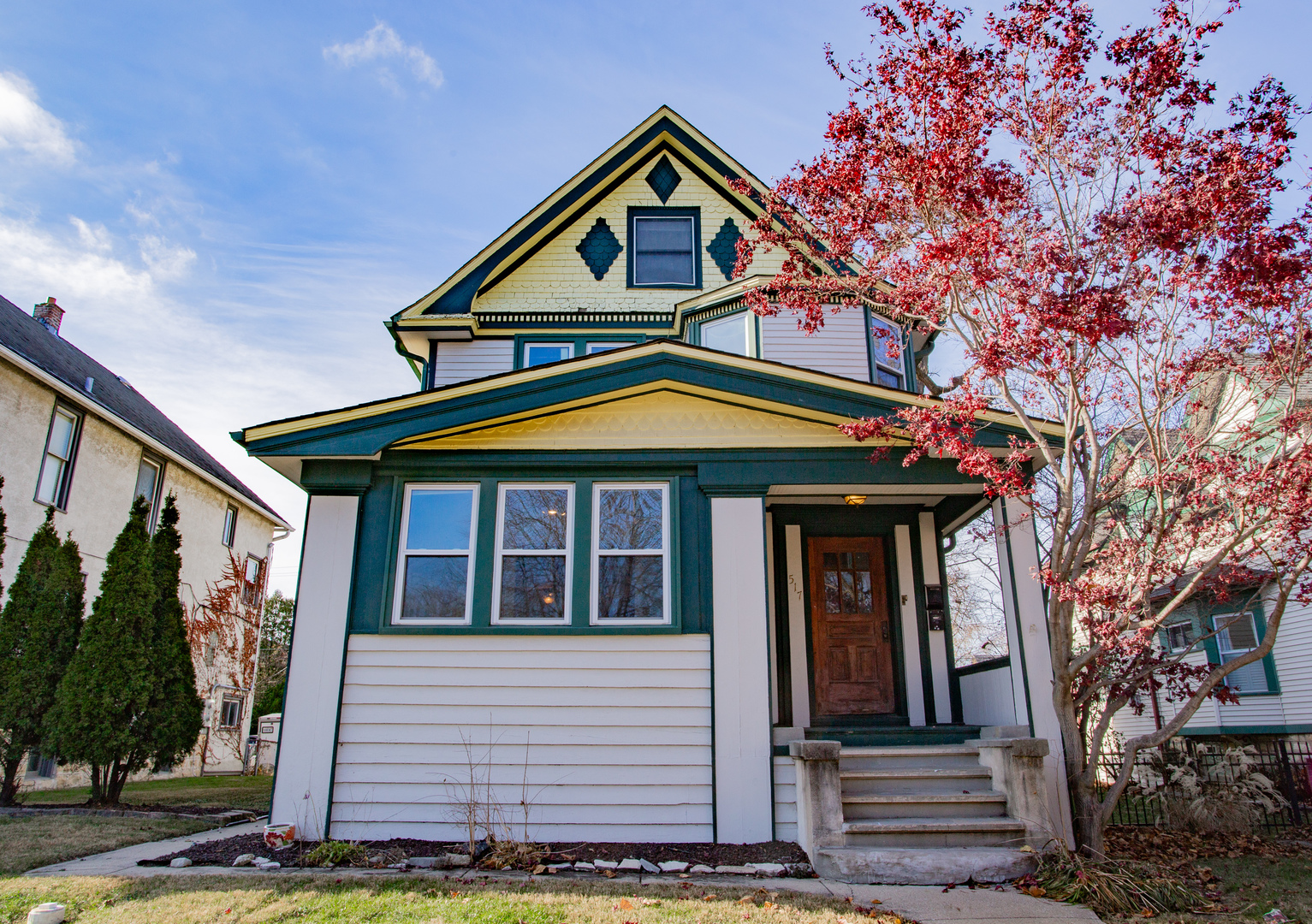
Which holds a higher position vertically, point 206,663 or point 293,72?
point 293,72

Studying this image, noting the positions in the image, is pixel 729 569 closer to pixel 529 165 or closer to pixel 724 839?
pixel 724 839

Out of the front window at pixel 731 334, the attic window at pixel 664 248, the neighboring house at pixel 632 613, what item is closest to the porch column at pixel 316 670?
the neighboring house at pixel 632 613

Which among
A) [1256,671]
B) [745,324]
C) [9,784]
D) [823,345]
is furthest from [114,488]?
[1256,671]

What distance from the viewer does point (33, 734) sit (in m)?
10.1

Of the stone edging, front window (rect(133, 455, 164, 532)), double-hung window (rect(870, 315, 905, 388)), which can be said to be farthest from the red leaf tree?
front window (rect(133, 455, 164, 532))

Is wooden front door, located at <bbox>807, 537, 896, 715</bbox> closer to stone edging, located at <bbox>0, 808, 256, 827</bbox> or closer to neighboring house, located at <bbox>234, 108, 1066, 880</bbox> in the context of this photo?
neighboring house, located at <bbox>234, 108, 1066, 880</bbox>

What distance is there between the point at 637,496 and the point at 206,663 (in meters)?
15.5

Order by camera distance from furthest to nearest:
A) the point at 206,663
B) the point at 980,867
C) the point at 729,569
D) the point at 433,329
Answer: the point at 206,663 < the point at 433,329 < the point at 729,569 < the point at 980,867

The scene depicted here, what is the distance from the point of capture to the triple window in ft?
23.8

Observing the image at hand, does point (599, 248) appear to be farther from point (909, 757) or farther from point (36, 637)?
point (36, 637)

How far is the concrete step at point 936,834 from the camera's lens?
5891 mm

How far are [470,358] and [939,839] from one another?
872 cm

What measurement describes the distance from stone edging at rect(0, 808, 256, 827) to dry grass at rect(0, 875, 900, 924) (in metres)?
3.48

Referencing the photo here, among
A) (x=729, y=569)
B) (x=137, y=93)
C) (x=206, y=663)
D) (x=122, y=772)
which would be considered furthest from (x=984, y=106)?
(x=206, y=663)
